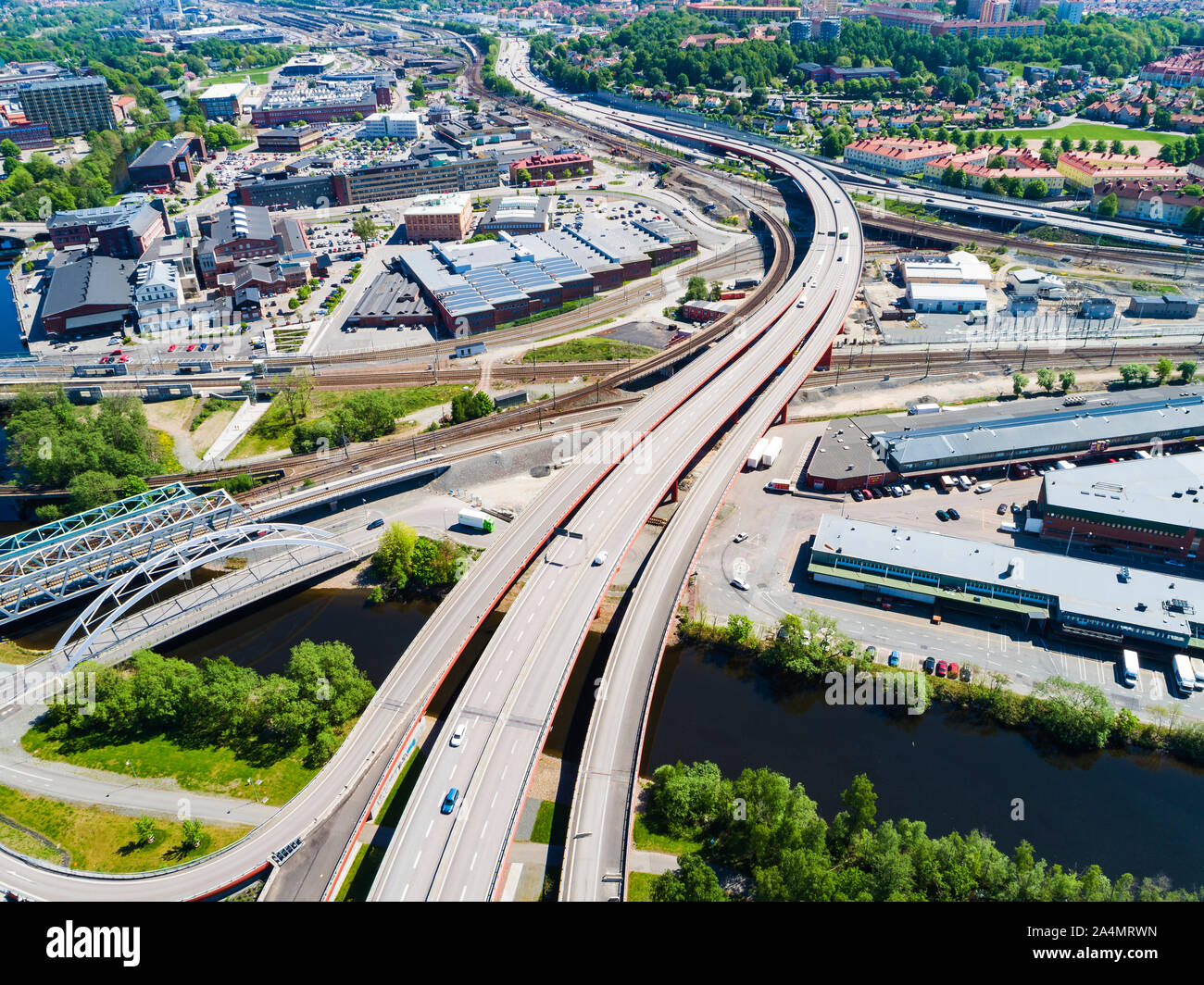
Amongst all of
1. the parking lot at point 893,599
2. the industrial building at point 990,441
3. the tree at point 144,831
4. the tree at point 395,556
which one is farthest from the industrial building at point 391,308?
the tree at point 144,831

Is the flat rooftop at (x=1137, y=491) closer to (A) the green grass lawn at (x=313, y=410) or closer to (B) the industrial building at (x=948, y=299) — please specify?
(B) the industrial building at (x=948, y=299)

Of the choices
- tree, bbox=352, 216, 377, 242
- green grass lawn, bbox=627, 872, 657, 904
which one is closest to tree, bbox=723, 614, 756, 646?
green grass lawn, bbox=627, 872, 657, 904

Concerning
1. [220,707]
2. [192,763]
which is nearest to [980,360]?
[220,707]

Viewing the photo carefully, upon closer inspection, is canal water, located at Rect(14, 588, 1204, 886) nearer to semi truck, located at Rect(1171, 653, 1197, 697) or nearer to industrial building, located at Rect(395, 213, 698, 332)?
semi truck, located at Rect(1171, 653, 1197, 697)

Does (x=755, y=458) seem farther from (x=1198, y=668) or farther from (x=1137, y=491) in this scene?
(x=1198, y=668)

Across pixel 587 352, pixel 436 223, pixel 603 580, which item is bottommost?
pixel 603 580
